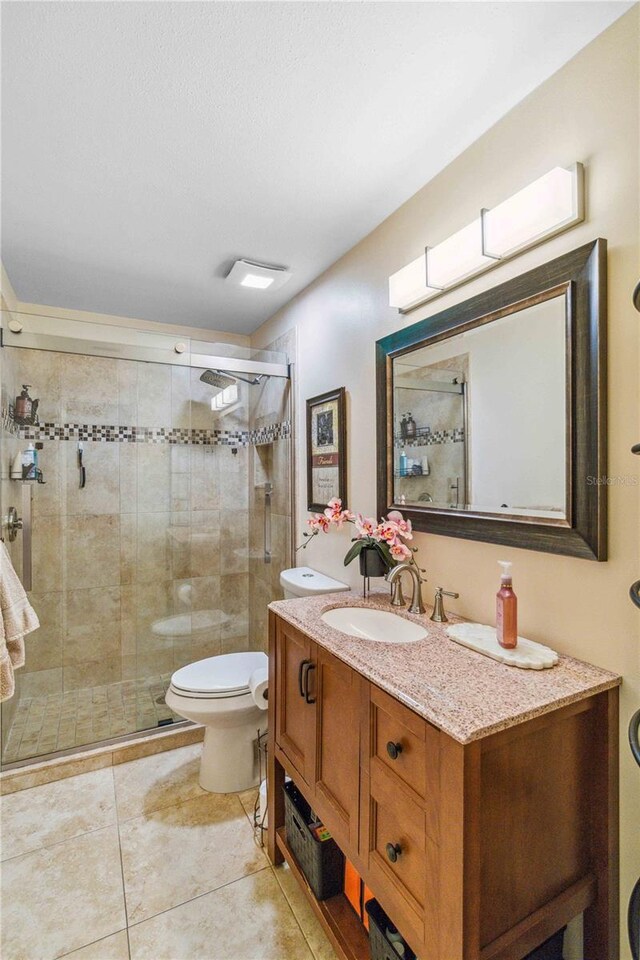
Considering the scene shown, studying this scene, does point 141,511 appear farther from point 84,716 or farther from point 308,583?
point 308,583

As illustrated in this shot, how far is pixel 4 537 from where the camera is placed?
2.23 meters

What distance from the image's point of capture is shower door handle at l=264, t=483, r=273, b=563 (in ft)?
9.39

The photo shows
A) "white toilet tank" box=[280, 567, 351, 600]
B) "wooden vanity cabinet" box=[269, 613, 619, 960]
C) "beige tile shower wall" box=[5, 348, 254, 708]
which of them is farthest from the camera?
Result: "beige tile shower wall" box=[5, 348, 254, 708]

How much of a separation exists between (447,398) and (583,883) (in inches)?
51.7

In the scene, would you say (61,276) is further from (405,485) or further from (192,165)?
(405,485)

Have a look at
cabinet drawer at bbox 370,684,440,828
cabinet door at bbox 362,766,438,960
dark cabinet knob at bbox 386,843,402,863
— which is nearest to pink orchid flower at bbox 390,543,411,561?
cabinet drawer at bbox 370,684,440,828

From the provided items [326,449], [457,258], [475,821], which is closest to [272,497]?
[326,449]

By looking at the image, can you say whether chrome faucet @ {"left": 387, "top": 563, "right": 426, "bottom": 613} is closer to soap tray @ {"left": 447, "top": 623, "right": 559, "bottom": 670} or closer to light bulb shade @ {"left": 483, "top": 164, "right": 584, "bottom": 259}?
soap tray @ {"left": 447, "top": 623, "right": 559, "bottom": 670}

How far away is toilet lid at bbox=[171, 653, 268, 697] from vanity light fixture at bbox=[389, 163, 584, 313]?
176 centimetres

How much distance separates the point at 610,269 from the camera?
104 cm

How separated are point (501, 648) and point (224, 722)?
1.35 metres

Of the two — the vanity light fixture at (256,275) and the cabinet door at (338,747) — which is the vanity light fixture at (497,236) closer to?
the vanity light fixture at (256,275)

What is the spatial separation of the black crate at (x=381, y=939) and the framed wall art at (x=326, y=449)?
140cm

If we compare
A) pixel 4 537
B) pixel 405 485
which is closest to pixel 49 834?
pixel 4 537
